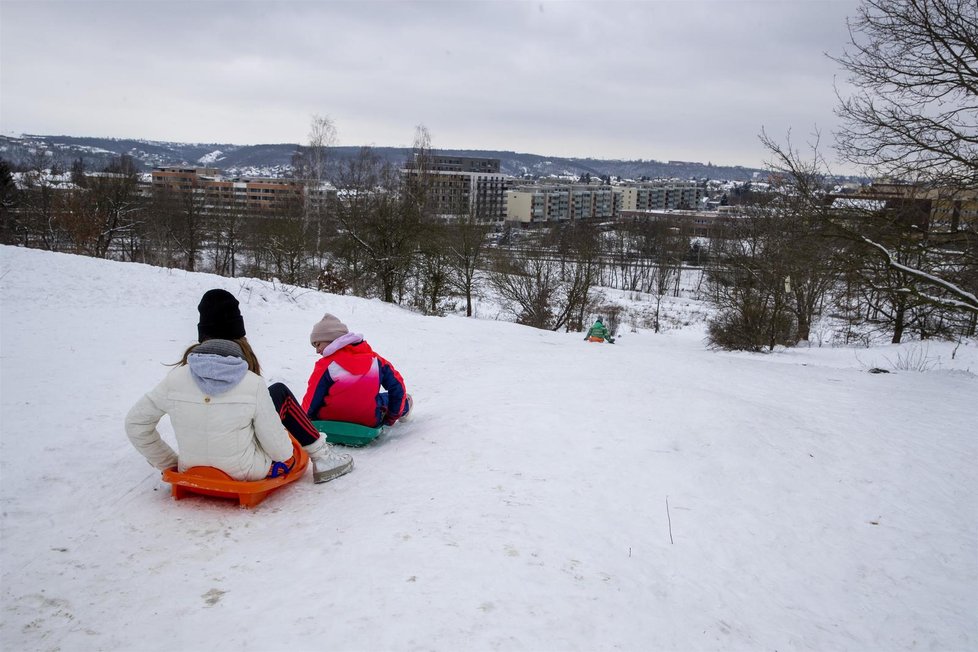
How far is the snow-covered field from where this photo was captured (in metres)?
2.82

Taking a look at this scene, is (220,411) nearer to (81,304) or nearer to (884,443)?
(884,443)

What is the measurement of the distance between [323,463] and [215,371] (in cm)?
131

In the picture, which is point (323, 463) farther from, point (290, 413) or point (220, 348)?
point (220, 348)

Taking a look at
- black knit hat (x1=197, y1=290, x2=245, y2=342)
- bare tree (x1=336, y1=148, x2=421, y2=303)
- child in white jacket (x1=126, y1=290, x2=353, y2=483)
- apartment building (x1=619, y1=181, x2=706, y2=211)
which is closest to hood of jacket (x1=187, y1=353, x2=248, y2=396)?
child in white jacket (x1=126, y1=290, x2=353, y2=483)

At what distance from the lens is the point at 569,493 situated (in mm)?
4320

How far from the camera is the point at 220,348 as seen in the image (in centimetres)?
371

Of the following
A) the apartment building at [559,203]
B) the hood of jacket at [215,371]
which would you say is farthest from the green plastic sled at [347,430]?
the apartment building at [559,203]

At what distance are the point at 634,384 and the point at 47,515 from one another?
635 centimetres

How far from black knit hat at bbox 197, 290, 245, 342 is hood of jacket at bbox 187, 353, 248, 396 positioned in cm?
19

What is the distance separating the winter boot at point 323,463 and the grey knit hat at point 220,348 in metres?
1.17

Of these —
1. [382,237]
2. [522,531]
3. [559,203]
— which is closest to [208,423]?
[522,531]

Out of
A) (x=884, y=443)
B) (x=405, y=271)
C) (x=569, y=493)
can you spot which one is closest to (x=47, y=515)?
(x=569, y=493)

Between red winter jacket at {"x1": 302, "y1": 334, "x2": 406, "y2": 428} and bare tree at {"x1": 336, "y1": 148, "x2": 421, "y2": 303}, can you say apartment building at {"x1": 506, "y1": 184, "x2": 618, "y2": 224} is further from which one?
red winter jacket at {"x1": 302, "y1": 334, "x2": 406, "y2": 428}

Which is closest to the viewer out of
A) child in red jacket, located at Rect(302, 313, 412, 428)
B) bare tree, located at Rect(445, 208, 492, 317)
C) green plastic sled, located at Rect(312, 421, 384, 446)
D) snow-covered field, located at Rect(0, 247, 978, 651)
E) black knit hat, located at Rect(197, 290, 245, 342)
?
snow-covered field, located at Rect(0, 247, 978, 651)
